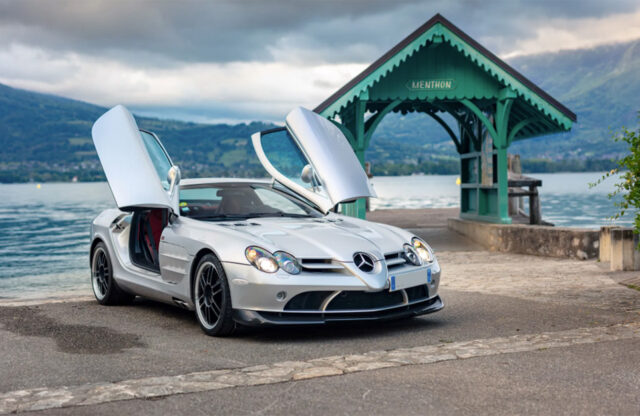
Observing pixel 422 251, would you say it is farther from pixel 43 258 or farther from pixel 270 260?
pixel 43 258

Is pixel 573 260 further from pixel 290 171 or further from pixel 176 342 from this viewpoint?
pixel 176 342

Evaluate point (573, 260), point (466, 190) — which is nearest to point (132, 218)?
point (573, 260)

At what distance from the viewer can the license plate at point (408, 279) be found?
669cm

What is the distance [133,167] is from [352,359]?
3.14 metres

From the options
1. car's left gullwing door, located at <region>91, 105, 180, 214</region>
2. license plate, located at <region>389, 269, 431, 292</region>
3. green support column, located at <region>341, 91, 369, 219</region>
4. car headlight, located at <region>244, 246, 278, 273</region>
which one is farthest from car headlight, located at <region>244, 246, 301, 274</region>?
green support column, located at <region>341, 91, 369, 219</region>

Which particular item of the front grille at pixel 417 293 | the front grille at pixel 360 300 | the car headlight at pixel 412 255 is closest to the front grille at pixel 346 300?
the front grille at pixel 360 300

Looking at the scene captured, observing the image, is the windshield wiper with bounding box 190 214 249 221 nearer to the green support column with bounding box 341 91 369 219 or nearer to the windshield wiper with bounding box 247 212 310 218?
the windshield wiper with bounding box 247 212 310 218

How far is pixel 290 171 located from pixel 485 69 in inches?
400

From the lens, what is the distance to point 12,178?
178625 mm

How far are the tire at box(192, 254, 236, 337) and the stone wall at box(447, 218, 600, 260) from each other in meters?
9.68

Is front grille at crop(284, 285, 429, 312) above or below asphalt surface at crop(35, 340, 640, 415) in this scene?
above

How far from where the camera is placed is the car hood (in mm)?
6621

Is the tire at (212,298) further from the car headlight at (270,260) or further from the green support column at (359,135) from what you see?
the green support column at (359,135)

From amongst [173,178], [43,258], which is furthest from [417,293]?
[43,258]
